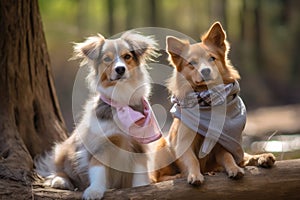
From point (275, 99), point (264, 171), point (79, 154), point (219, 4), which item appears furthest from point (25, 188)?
point (219, 4)

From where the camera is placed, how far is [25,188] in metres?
4.91

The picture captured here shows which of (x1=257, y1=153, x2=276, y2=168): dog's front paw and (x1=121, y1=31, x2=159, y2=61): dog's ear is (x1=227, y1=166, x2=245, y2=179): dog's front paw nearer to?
(x1=257, y1=153, x2=276, y2=168): dog's front paw

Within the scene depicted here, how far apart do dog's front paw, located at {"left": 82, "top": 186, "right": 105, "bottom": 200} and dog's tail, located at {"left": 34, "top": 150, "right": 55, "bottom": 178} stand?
0.88 metres

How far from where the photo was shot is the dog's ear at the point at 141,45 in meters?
5.19

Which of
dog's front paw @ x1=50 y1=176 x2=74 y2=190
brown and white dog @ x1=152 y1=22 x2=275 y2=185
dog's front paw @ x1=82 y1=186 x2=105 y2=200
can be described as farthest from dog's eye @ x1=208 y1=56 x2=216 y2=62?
dog's front paw @ x1=50 y1=176 x2=74 y2=190

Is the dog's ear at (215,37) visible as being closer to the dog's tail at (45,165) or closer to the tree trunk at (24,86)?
the dog's tail at (45,165)

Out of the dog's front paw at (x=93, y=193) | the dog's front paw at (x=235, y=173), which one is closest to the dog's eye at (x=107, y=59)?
the dog's front paw at (x=93, y=193)

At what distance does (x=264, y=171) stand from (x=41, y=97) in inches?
102

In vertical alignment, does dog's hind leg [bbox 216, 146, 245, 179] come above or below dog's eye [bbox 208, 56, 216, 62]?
below

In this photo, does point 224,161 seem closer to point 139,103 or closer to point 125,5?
point 139,103

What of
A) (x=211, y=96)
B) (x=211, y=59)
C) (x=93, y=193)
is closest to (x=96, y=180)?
(x=93, y=193)

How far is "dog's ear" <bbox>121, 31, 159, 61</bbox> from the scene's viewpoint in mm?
5188

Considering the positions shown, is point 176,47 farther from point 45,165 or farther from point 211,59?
point 45,165

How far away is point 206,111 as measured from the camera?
4.82 metres
